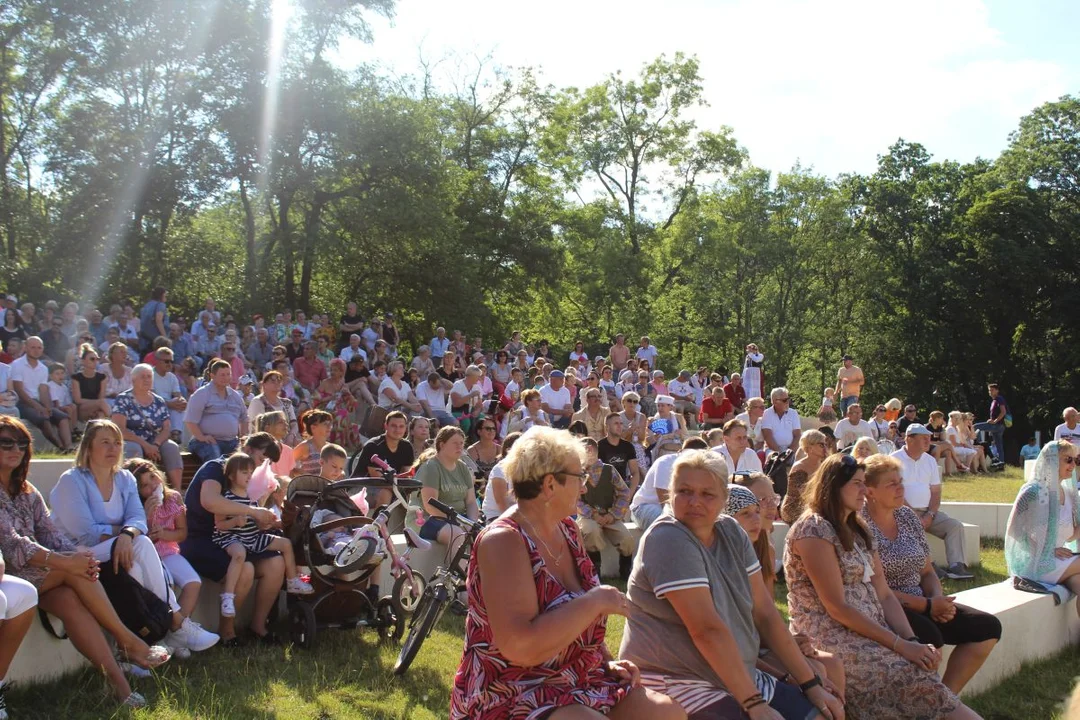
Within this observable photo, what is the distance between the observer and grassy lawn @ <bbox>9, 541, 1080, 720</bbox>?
14.8 feet

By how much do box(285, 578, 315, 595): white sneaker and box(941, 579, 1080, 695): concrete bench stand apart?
144 inches

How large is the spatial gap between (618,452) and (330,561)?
14.4ft

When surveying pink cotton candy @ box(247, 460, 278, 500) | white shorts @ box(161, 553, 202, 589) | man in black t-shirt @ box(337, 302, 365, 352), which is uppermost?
man in black t-shirt @ box(337, 302, 365, 352)

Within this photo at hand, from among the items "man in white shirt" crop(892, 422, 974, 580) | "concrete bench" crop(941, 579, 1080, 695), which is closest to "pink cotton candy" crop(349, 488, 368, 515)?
"concrete bench" crop(941, 579, 1080, 695)

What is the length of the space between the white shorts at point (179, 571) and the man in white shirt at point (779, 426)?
9028mm

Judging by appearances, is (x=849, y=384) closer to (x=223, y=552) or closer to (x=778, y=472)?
(x=778, y=472)

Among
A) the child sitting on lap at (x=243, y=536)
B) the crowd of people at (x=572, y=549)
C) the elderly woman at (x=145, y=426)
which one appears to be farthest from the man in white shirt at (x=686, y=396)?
the child sitting on lap at (x=243, y=536)

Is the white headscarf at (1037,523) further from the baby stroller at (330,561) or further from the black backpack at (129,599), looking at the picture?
the black backpack at (129,599)

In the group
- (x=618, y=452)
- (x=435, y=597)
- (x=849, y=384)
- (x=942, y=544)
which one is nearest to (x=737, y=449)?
(x=618, y=452)

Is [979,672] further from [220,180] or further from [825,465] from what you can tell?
[220,180]

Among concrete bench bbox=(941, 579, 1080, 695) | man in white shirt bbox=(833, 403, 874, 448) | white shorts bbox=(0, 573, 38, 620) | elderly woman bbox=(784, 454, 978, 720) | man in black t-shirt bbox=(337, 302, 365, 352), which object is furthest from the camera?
man in black t-shirt bbox=(337, 302, 365, 352)

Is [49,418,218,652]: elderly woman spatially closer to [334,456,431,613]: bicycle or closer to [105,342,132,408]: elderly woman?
[334,456,431,613]: bicycle

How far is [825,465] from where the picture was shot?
Answer: 15.5ft

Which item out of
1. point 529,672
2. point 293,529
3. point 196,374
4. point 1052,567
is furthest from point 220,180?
point 529,672
